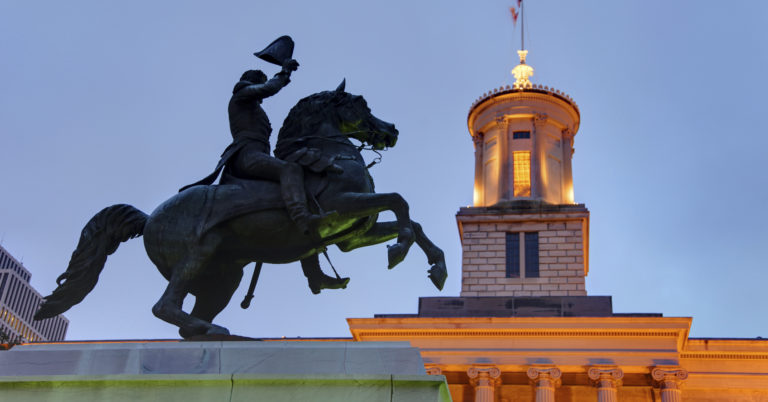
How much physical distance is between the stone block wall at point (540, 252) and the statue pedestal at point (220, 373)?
3553 cm

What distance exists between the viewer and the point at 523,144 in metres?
47.4

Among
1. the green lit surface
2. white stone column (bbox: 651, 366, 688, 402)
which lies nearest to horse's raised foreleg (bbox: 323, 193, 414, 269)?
the green lit surface

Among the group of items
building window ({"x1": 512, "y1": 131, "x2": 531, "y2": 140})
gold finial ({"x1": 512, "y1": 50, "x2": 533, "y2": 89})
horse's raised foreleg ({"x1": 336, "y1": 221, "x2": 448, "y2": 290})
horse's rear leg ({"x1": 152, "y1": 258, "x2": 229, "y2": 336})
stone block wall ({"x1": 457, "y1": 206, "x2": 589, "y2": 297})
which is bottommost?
horse's rear leg ({"x1": 152, "y1": 258, "x2": 229, "y2": 336})

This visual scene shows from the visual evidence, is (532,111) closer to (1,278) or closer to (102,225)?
(102,225)

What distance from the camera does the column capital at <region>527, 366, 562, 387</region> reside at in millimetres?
35625

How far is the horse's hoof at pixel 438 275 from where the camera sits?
9453 mm

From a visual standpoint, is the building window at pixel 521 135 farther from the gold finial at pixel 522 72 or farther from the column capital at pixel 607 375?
the column capital at pixel 607 375

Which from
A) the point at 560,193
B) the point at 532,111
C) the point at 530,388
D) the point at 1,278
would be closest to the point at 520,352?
the point at 530,388

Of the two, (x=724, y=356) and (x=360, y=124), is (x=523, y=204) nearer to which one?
(x=724, y=356)

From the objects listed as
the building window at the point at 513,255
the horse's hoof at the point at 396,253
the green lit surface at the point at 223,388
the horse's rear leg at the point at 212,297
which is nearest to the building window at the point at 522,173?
the building window at the point at 513,255

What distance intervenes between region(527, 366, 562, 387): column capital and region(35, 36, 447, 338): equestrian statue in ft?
89.0

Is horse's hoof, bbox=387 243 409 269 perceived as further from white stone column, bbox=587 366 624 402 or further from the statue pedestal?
white stone column, bbox=587 366 624 402

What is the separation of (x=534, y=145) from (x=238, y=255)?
3875 cm

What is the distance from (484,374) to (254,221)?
2813cm
